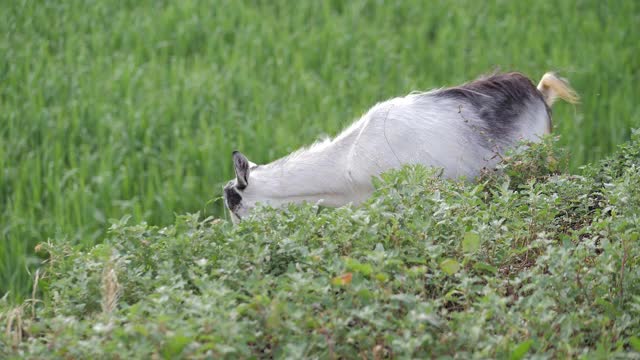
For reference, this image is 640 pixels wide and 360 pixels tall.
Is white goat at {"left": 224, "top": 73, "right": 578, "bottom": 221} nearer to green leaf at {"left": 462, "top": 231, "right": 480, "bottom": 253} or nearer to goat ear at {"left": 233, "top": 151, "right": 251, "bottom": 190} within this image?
goat ear at {"left": 233, "top": 151, "right": 251, "bottom": 190}

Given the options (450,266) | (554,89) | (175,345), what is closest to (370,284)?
(450,266)

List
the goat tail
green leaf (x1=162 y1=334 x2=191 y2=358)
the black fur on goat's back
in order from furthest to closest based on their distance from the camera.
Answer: the goat tail < the black fur on goat's back < green leaf (x1=162 y1=334 x2=191 y2=358)

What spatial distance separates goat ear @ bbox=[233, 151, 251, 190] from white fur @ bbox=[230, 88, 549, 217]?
1.9 inches

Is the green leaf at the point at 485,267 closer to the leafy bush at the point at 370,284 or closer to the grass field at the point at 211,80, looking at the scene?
the leafy bush at the point at 370,284

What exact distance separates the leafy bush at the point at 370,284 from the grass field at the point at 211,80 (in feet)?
6.99

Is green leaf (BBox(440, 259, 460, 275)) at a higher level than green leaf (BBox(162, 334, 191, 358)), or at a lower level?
lower

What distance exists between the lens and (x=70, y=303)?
9.74 feet

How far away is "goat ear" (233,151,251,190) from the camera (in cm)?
446

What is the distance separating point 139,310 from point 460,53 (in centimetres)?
558

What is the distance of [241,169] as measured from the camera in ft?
14.8

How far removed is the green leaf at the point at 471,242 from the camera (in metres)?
3.04

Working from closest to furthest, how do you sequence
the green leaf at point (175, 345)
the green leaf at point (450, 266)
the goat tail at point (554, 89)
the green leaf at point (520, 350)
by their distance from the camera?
the green leaf at point (175, 345)
the green leaf at point (520, 350)
the green leaf at point (450, 266)
the goat tail at point (554, 89)

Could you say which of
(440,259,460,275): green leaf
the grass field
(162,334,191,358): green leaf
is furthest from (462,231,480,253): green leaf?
the grass field

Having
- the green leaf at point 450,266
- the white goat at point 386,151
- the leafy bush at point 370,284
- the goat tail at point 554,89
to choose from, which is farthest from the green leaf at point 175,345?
the goat tail at point 554,89
